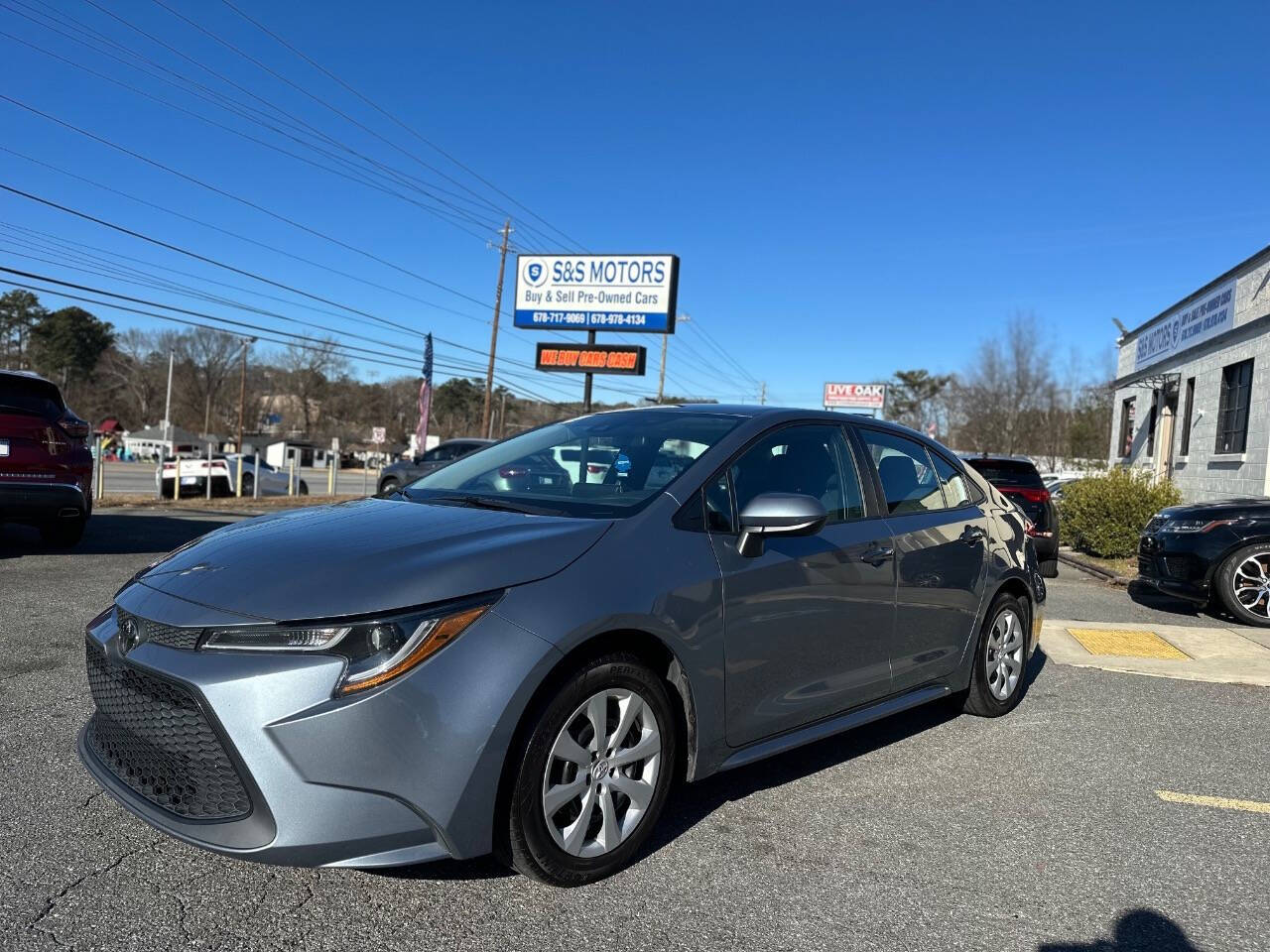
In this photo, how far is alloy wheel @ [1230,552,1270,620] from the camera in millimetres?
8000

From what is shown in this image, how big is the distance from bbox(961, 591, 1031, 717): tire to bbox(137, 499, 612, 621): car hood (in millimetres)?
2698

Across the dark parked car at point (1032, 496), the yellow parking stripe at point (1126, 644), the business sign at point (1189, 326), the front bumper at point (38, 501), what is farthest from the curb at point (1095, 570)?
Result: the front bumper at point (38, 501)

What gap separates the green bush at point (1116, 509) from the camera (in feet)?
43.1

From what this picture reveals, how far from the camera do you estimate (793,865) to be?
319cm

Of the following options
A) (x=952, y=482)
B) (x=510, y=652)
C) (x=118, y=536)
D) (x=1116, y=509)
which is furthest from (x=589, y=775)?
(x=1116, y=509)

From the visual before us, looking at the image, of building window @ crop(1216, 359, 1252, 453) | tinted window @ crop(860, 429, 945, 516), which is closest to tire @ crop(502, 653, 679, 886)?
tinted window @ crop(860, 429, 945, 516)

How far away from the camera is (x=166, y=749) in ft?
8.71

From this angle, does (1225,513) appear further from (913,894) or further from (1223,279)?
(1223,279)

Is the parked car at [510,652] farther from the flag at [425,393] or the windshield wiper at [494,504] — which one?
the flag at [425,393]

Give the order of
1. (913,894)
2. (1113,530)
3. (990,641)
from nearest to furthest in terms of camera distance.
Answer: (913,894) → (990,641) → (1113,530)

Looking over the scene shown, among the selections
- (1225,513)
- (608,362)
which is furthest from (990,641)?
(608,362)

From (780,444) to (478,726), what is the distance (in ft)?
6.34

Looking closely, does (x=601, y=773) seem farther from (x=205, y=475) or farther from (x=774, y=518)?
(x=205, y=475)

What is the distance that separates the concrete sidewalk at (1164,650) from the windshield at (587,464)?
4097mm
